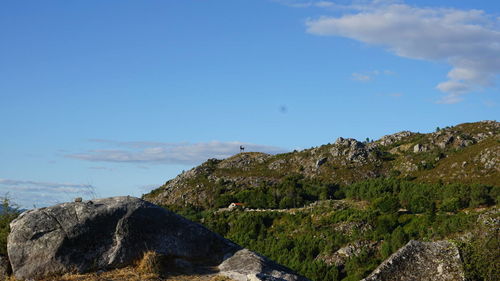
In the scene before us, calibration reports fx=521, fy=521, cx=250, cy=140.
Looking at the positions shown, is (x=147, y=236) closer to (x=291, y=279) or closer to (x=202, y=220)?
(x=291, y=279)

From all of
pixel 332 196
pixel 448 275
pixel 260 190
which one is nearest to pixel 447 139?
pixel 332 196

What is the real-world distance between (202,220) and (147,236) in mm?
79165

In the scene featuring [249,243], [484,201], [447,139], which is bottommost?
[249,243]

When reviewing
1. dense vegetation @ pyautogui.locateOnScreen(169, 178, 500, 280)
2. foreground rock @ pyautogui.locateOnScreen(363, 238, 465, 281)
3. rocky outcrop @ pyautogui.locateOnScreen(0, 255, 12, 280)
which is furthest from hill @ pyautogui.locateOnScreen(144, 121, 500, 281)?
rocky outcrop @ pyautogui.locateOnScreen(0, 255, 12, 280)

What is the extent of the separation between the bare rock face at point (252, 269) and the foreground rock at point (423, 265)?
2281 mm

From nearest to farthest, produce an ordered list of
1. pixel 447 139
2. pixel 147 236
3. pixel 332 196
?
pixel 147 236 < pixel 332 196 < pixel 447 139

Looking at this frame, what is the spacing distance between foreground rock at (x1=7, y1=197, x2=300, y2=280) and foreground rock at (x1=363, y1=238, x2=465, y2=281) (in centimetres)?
250

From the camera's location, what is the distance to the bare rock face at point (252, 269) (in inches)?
528

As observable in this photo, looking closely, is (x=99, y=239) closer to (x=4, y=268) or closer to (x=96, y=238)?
(x=96, y=238)

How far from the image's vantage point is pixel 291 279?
1391 centimetres

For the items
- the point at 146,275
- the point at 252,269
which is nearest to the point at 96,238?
the point at 146,275

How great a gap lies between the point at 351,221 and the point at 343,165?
47.7 meters

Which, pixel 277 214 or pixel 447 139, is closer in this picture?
pixel 277 214

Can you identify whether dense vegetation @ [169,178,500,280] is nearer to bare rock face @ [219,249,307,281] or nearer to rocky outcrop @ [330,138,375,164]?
rocky outcrop @ [330,138,375,164]
